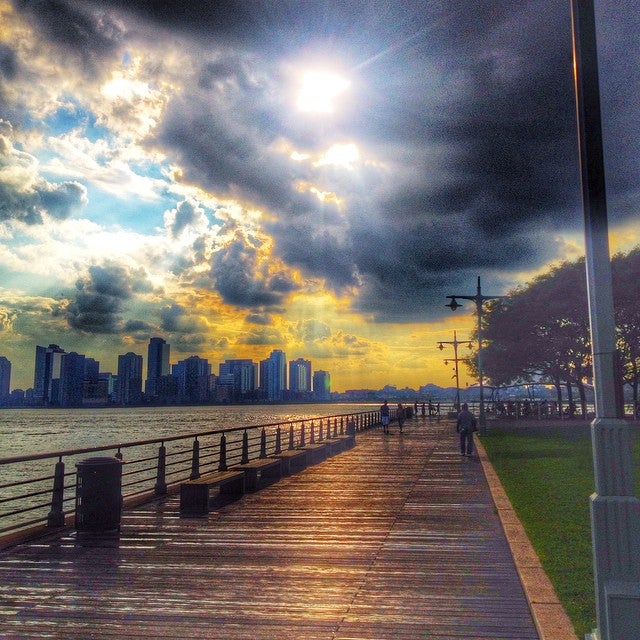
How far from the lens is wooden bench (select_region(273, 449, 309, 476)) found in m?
17.2

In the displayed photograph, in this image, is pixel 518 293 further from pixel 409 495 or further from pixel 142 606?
pixel 142 606

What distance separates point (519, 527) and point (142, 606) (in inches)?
220

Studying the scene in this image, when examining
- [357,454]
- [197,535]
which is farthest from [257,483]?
[357,454]

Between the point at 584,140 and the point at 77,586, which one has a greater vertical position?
the point at 584,140

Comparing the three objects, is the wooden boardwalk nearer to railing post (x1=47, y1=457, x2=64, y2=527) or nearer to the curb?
the curb

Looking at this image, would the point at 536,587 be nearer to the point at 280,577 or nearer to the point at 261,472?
the point at 280,577

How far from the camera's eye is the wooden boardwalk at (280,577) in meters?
5.75

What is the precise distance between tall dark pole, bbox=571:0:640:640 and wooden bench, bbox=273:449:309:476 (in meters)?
12.6

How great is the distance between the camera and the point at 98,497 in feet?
31.8

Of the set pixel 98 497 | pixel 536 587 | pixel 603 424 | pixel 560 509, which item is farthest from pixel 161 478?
pixel 603 424

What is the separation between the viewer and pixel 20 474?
56094 millimetres

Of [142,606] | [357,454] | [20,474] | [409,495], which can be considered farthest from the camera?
[20,474]

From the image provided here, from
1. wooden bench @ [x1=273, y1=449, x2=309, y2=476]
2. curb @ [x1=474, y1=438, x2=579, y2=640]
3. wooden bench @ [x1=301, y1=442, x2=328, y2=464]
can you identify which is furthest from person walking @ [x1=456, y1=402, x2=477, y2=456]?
curb @ [x1=474, y1=438, x2=579, y2=640]

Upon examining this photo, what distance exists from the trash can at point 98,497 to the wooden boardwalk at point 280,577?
1.11ft
